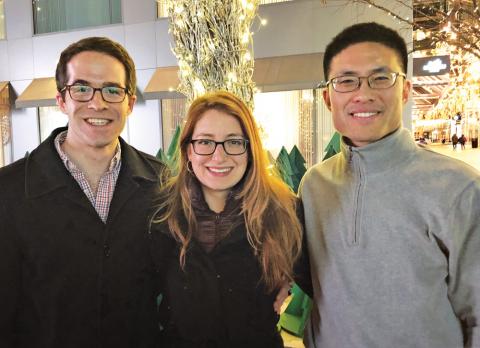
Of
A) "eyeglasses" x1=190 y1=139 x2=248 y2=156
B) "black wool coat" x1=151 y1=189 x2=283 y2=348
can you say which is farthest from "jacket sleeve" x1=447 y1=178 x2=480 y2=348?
"eyeglasses" x1=190 y1=139 x2=248 y2=156

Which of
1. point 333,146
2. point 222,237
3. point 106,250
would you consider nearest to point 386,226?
point 222,237

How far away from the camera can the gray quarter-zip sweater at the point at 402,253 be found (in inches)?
67.2

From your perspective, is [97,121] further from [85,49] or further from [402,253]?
[402,253]

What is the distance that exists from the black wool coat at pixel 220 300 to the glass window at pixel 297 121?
290 inches

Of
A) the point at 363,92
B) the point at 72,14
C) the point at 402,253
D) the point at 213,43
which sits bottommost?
the point at 402,253

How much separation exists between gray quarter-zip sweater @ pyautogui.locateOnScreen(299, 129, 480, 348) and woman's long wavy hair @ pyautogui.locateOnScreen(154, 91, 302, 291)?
19 cm

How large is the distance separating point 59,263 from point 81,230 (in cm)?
18

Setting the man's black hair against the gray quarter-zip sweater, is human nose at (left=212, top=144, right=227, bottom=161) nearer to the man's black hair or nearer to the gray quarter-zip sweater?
the gray quarter-zip sweater

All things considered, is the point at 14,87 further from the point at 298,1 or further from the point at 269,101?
the point at 298,1

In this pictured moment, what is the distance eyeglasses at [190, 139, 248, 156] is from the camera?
2.05 m

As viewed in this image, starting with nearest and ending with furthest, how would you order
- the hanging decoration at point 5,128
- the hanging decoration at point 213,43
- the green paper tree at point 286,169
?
the hanging decoration at point 213,43
the green paper tree at point 286,169
the hanging decoration at point 5,128

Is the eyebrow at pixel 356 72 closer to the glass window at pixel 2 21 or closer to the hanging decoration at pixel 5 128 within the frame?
the hanging decoration at pixel 5 128

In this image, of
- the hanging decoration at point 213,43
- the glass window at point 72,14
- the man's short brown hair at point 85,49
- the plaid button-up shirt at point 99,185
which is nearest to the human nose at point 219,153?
the plaid button-up shirt at point 99,185

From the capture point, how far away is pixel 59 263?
1951 mm
